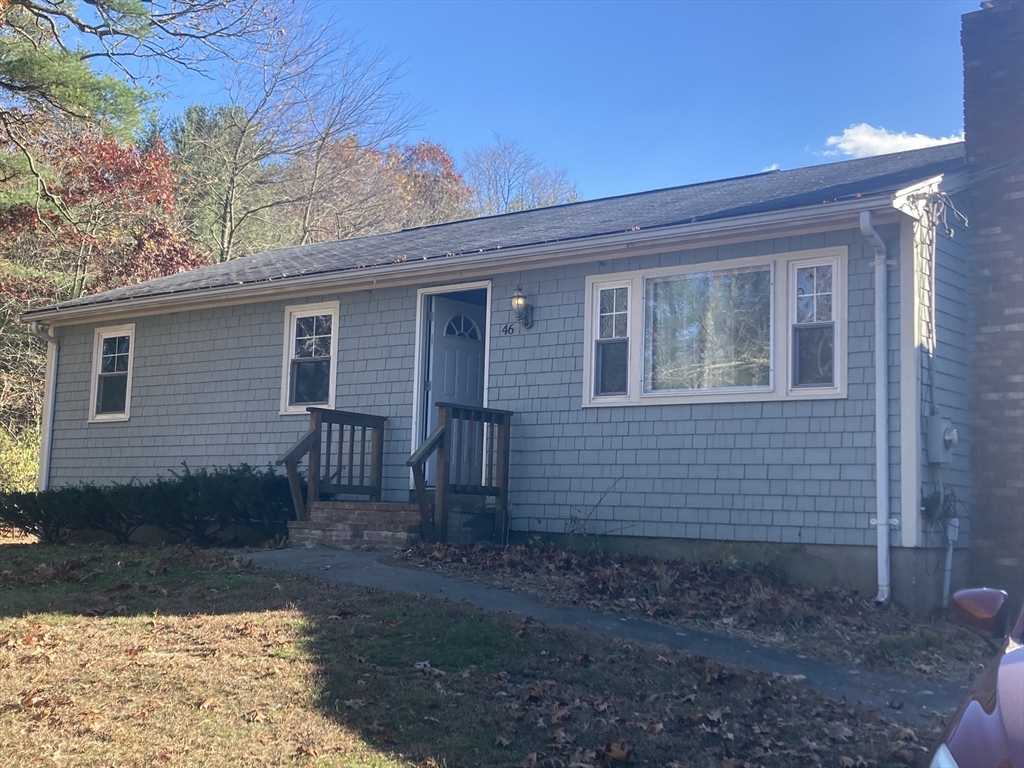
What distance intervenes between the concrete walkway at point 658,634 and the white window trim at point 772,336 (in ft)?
8.96

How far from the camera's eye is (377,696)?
5.68 meters

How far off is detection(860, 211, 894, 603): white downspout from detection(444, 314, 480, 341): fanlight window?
5222mm

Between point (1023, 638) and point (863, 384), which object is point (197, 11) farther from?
point (1023, 638)

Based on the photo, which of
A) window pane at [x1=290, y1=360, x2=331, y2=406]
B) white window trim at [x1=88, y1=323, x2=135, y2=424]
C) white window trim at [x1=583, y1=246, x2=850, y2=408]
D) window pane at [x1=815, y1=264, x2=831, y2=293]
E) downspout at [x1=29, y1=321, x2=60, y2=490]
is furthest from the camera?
downspout at [x1=29, y1=321, x2=60, y2=490]

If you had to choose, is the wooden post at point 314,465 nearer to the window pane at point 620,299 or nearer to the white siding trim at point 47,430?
the window pane at point 620,299

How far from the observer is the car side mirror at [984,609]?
3.70 metres

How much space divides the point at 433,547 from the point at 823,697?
4.58 metres

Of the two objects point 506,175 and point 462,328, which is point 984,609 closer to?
point 462,328

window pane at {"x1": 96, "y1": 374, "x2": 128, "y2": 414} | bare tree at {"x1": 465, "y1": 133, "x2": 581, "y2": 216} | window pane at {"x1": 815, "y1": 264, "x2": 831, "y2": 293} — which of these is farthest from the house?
bare tree at {"x1": 465, "y1": 133, "x2": 581, "y2": 216}

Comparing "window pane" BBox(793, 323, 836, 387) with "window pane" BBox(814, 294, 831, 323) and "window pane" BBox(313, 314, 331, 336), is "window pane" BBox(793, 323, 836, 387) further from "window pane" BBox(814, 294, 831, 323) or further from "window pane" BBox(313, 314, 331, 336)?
"window pane" BBox(313, 314, 331, 336)

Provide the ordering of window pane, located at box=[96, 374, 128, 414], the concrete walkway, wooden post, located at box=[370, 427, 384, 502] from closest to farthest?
the concrete walkway, wooden post, located at box=[370, 427, 384, 502], window pane, located at box=[96, 374, 128, 414]

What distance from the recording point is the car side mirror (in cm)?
370

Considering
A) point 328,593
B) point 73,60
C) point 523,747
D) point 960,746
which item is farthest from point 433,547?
point 73,60

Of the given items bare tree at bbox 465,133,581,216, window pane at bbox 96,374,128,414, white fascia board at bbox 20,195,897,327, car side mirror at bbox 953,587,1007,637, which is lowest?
car side mirror at bbox 953,587,1007,637
